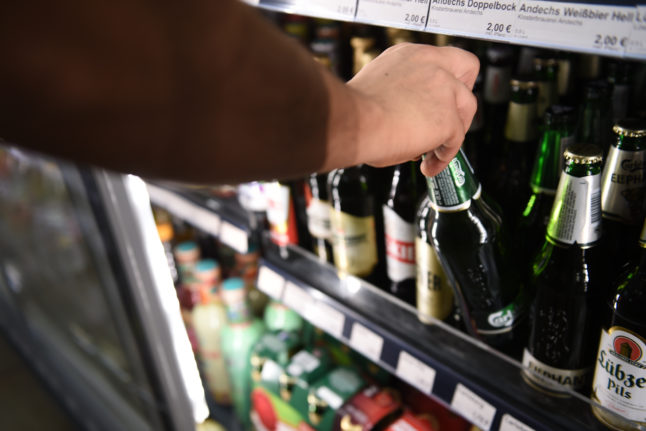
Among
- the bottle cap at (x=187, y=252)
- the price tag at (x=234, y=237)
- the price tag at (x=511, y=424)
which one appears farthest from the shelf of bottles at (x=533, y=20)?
the bottle cap at (x=187, y=252)

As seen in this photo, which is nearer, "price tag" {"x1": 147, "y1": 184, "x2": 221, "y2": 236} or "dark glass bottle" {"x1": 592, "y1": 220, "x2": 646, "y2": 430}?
"dark glass bottle" {"x1": 592, "y1": 220, "x2": 646, "y2": 430}

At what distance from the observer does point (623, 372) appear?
2.25 ft

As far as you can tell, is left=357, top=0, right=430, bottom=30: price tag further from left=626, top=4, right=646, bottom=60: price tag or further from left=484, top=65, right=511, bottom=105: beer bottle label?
left=484, top=65, right=511, bottom=105: beer bottle label

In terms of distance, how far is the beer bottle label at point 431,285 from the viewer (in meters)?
0.93

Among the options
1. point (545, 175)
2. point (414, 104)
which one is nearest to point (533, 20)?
point (414, 104)

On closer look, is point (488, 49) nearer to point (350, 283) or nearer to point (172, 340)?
point (350, 283)

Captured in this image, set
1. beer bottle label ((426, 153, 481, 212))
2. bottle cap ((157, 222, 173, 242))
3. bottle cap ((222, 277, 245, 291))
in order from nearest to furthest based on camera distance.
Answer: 1. beer bottle label ((426, 153, 481, 212))
2. bottle cap ((222, 277, 245, 291))
3. bottle cap ((157, 222, 173, 242))

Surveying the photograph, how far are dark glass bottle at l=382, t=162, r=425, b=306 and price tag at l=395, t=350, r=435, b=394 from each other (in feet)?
0.55

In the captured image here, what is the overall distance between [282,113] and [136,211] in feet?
3.82

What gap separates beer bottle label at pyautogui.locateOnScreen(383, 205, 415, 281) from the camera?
3.27ft

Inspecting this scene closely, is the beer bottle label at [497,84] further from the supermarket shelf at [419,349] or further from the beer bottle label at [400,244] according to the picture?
the supermarket shelf at [419,349]

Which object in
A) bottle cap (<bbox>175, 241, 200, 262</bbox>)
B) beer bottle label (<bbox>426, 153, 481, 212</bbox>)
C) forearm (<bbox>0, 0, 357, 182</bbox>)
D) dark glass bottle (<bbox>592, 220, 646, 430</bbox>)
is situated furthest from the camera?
bottle cap (<bbox>175, 241, 200, 262</bbox>)

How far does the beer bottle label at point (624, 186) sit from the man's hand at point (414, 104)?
30cm

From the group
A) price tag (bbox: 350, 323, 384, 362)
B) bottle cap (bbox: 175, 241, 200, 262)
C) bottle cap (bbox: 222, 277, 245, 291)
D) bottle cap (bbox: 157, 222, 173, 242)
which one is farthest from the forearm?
bottle cap (bbox: 157, 222, 173, 242)
